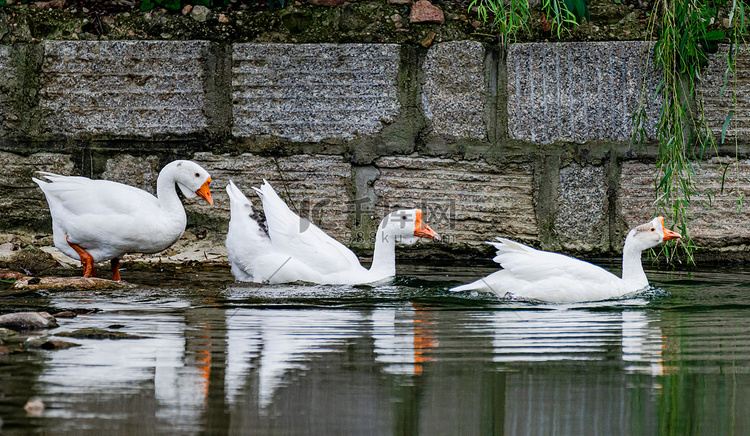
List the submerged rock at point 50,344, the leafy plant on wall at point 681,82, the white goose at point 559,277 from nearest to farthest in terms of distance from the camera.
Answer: the submerged rock at point 50,344 → the white goose at point 559,277 → the leafy plant on wall at point 681,82

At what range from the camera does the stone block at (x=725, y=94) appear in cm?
621

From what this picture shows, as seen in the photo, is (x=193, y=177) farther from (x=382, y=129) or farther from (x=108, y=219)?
(x=382, y=129)

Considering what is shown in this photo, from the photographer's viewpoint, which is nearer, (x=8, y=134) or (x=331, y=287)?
(x=331, y=287)

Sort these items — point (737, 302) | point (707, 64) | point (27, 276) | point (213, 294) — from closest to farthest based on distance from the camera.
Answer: point (737, 302)
point (213, 294)
point (27, 276)
point (707, 64)

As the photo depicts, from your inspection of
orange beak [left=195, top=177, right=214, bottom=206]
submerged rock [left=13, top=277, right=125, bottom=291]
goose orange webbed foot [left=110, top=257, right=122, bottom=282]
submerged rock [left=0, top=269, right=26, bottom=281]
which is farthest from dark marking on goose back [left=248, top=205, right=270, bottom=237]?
submerged rock [left=0, top=269, right=26, bottom=281]

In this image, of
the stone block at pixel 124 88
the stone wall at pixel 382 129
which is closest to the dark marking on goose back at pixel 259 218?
the stone wall at pixel 382 129

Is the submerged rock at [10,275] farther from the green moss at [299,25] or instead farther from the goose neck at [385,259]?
the goose neck at [385,259]

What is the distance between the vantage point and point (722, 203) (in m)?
6.30

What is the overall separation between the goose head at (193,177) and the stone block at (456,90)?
4.91 ft

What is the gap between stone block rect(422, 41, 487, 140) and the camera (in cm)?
630

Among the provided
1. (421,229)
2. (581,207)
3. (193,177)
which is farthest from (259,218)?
(581,207)

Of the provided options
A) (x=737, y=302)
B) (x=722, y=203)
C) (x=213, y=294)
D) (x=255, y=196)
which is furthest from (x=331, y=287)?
(x=722, y=203)

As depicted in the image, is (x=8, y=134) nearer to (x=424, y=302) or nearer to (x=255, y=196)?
(x=255, y=196)

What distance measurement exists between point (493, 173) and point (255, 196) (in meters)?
1.59
